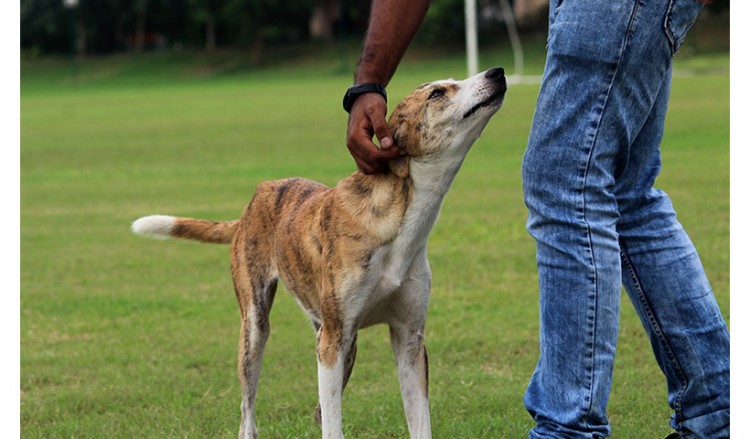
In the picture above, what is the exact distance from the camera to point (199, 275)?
927 centimetres

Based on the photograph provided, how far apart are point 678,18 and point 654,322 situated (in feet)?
3.81

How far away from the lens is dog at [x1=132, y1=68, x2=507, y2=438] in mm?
3768

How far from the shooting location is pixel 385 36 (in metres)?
3.71

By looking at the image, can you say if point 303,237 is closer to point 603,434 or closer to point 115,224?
point 603,434

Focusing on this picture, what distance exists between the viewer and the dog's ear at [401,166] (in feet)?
12.6

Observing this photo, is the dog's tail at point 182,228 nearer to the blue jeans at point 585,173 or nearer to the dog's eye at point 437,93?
the dog's eye at point 437,93

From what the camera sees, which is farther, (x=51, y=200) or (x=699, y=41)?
(x=699, y=41)

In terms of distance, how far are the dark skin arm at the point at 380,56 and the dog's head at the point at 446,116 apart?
0.09m

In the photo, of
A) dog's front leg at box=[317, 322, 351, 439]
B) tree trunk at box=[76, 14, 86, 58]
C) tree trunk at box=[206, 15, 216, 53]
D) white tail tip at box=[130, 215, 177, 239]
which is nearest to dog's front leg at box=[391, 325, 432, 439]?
dog's front leg at box=[317, 322, 351, 439]

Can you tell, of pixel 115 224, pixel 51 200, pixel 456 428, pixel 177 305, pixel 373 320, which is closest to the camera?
pixel 373 320

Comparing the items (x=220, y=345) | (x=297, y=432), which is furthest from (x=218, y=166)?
(x=297, y=432)

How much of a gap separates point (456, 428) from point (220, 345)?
2.35 metres

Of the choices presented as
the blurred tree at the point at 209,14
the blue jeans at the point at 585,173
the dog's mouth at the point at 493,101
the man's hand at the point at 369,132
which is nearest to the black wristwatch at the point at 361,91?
the man's hand at the point at 369,132

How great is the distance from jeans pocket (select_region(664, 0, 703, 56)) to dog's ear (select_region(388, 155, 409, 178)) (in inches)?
35.8
